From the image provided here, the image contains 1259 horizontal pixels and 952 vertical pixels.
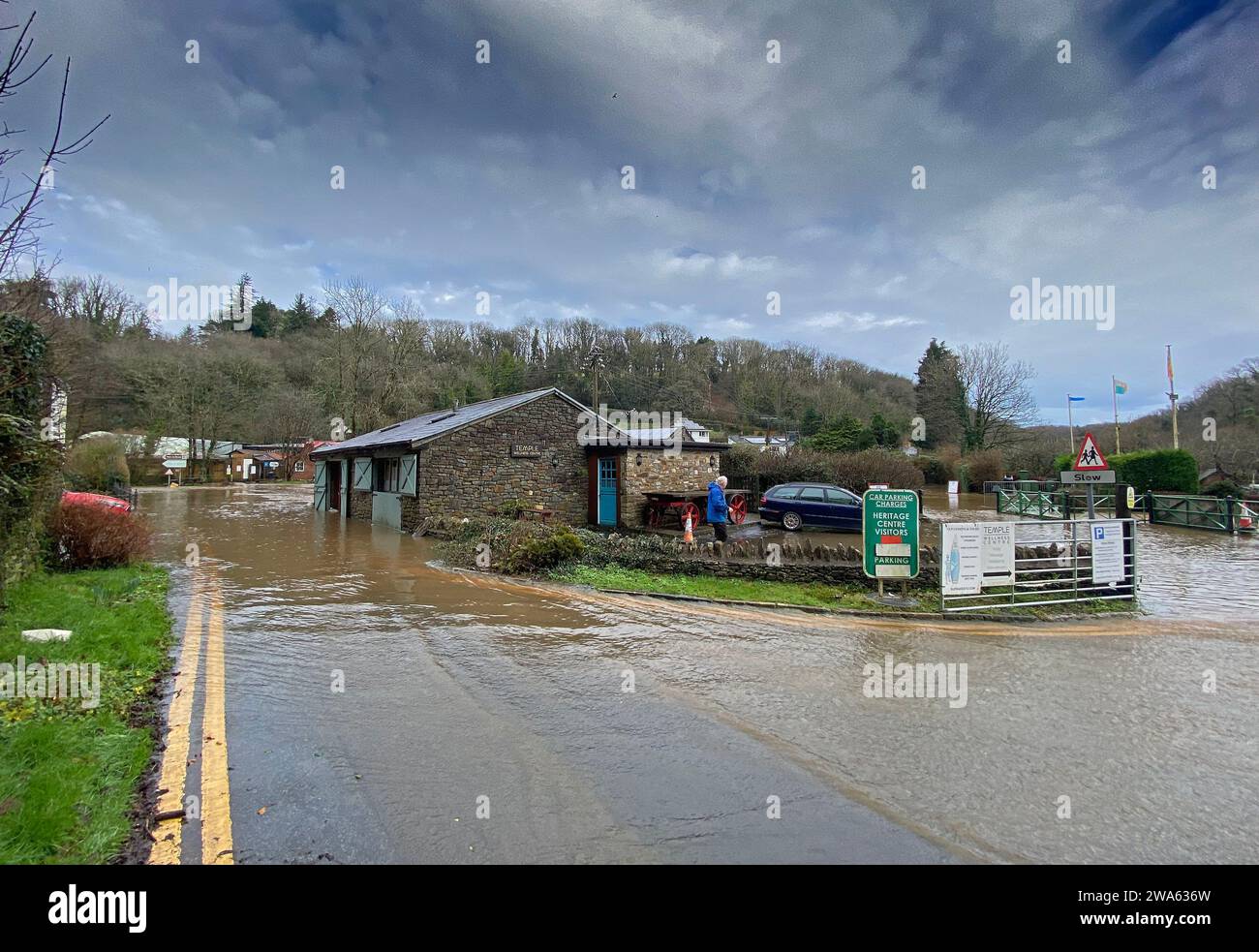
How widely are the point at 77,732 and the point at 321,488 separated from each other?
90.8 ft

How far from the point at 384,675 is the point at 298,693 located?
0.75 metres

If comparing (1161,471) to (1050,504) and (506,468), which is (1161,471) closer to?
(1050,504)

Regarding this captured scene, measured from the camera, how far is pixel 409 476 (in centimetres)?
1878

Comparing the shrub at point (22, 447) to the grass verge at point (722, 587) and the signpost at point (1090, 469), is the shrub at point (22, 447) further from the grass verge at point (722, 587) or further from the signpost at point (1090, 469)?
the signpost at point (1090, 469)

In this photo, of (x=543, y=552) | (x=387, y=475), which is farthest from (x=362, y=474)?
(x=543, y=552)

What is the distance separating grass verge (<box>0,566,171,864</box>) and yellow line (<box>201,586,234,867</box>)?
34 cm

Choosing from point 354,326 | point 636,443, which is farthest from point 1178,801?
point 354,326

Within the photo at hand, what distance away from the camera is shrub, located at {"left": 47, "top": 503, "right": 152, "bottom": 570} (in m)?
10.1

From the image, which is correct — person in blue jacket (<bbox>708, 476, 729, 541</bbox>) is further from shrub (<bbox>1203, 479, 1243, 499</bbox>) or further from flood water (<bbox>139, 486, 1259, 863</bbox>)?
shrub (<bbox>1203, 479, 1243, 499</bbox>)

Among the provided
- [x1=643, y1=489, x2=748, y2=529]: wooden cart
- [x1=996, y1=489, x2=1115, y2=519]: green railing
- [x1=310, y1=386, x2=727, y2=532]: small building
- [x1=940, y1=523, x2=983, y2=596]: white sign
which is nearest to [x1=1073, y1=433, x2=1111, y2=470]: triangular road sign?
[x1=940, y1=523, x2=983, y2=596]: white sign

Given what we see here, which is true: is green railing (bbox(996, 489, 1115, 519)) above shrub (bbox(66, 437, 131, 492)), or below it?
below

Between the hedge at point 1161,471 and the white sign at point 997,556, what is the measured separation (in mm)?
23070

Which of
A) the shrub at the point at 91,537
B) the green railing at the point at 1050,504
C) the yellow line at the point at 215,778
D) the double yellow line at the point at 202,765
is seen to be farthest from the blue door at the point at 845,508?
the shrub at the point at 91,537
